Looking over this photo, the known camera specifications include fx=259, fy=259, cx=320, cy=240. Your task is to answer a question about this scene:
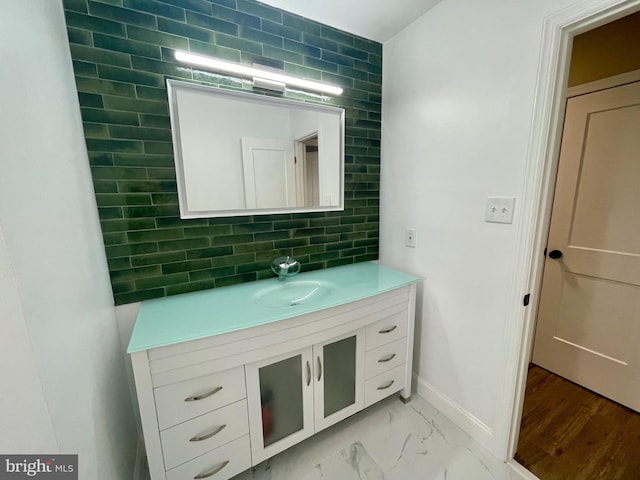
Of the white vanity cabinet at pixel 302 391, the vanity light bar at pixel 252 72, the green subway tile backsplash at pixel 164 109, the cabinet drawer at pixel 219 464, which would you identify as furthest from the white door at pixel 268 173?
the cabinet drawer at pixel 219 464

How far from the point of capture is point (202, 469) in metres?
1.06

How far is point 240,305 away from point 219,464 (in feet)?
2.14

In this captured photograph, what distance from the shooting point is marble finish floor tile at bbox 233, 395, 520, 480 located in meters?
1.24

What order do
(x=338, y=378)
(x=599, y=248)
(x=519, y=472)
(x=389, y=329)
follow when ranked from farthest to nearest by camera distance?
(x=599, y=248) → (x=389, y=329) → (x=338, y=378) → (x=519, y=472)

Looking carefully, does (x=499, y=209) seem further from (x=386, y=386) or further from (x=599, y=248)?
(x=386, y=386)

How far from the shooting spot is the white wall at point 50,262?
491 millimetres

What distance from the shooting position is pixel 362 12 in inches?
55.3

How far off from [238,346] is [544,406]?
194 centimetres

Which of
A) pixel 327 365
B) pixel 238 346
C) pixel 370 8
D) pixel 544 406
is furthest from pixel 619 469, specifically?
pixel 370 8

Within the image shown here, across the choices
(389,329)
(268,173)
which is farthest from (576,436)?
(268,173)

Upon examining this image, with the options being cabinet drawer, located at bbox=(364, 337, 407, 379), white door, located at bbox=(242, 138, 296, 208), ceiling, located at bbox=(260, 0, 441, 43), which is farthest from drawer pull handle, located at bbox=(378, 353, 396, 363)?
ceiling, located at bbox=(260, 0, 441, 43)

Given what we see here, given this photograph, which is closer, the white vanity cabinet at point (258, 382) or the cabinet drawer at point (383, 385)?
the white vanity cabinet at point (258, 382)

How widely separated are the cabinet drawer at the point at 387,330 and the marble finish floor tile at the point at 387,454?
0.50m

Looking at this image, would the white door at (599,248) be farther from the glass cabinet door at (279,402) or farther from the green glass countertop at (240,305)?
the glass cabinet door at (279,402)
